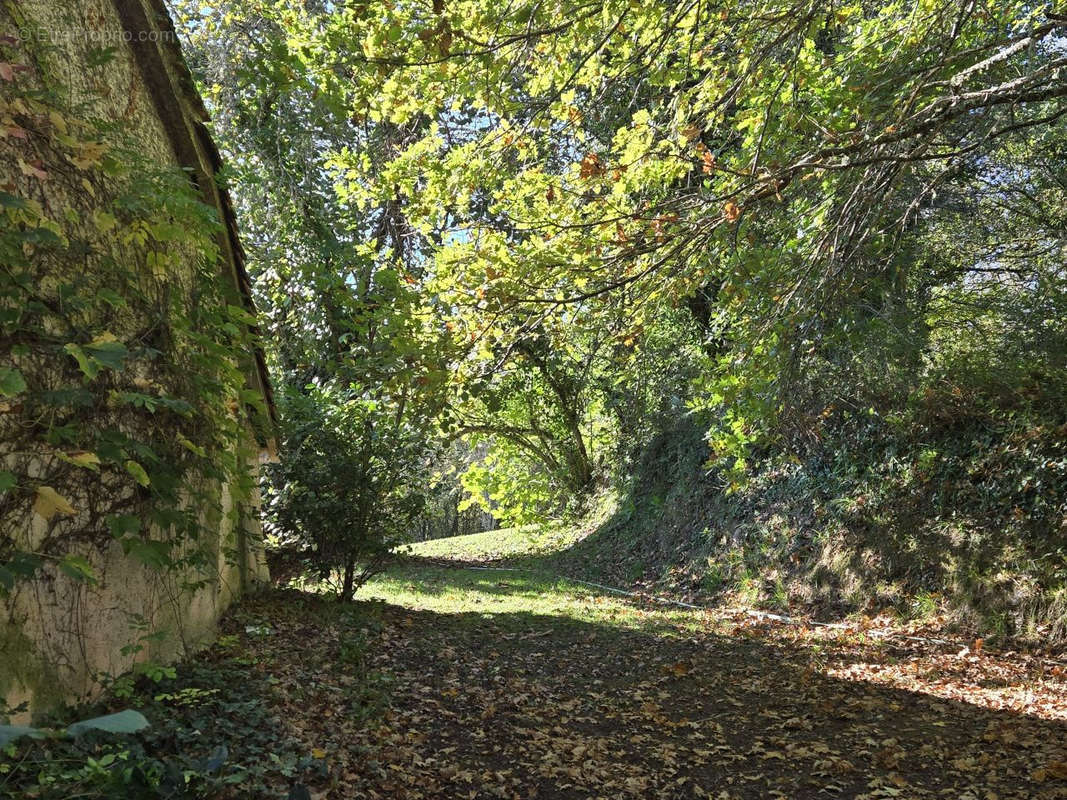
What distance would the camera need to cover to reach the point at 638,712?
20.4 feet

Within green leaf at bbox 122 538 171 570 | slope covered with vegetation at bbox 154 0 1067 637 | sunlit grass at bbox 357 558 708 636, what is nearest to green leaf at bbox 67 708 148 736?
green leaf at bbox 122 538 171 570

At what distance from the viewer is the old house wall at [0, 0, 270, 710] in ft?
11.2

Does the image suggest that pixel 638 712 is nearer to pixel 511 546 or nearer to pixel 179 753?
pixel 179 753

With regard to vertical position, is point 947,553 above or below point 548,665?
above

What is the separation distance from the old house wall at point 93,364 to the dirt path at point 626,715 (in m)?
1.30

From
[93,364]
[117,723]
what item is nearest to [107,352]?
[93,364]

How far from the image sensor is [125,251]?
14.4 feet

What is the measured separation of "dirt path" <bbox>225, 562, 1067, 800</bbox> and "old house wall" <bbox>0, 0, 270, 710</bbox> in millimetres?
1295

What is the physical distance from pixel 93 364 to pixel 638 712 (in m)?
4.92

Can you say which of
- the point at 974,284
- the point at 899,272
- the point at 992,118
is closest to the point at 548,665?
the point at 899,272

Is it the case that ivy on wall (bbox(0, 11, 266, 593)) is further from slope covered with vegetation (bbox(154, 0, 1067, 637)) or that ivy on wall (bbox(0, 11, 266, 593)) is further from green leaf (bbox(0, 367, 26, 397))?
slope covered with vegetation (bbox(154, 0, 1067, 637))

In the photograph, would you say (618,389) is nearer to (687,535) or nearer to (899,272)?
(687,535)

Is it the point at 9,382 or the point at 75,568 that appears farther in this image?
the point at 75,568

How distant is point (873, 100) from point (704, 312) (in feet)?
28.5
